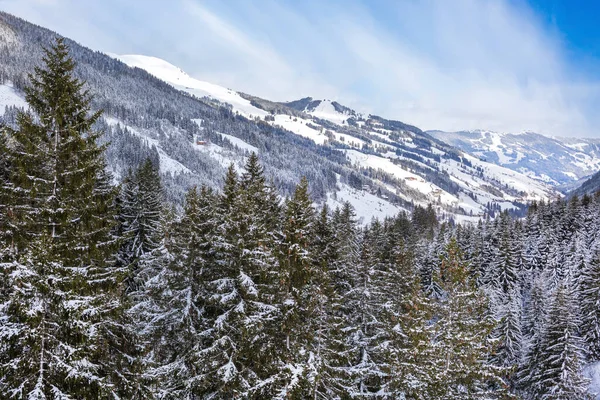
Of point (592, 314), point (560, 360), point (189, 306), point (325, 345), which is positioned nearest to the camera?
point (189, 306)

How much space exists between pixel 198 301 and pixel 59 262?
8753mm

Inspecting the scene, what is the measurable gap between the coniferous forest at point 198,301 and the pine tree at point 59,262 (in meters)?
0.05

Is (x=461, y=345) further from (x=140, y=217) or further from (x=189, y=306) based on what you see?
(x=140, y=217)

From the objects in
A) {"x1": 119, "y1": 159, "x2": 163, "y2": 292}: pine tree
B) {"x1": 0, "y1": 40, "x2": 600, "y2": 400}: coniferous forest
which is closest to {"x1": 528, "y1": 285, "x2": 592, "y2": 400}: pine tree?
{"x1": 0, "y1": 40, "x2": 600, "y2": 400}: coniferous forest

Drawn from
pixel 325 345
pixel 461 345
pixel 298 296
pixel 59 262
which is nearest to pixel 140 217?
pixel 298 296

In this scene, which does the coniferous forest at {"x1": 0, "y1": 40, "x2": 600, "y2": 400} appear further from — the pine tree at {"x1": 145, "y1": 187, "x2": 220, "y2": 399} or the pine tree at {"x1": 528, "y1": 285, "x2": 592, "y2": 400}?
the pine tree at {"x1": 528, "y1": 285, "x2": 592, "y2": 400}

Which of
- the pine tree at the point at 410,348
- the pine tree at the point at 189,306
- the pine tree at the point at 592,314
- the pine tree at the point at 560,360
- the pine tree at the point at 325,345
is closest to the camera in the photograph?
the pine tree at the point at 189,306

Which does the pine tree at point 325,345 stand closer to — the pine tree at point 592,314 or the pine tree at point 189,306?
the pine tree at point 189,306

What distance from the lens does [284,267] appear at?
1684cm

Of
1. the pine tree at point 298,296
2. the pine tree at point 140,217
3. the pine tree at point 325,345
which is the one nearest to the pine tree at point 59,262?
the pine tree at point 298,296

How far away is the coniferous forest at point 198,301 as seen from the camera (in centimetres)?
991

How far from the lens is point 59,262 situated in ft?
32.1

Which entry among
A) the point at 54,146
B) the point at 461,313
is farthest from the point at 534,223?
the point at 54,146

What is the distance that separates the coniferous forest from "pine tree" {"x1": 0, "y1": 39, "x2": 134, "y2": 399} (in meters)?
0.05
